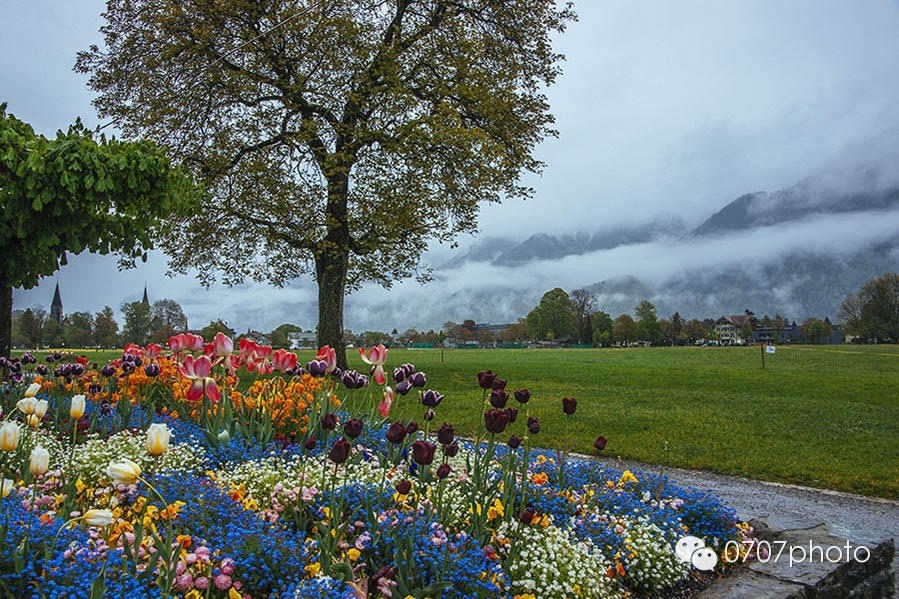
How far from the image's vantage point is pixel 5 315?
10961 mm

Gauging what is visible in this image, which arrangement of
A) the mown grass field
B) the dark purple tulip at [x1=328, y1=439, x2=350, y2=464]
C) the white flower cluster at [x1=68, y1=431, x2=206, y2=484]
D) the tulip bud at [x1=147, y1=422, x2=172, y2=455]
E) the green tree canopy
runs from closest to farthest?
the tulip bud at [x1=147, y1=422, x2=172, y2=455] < the dark purple tulip at [x1=328, y1=439, x2=350, y2=464] < the white flower cluster at [x1=68, y1=431, x2=206, y2=484] < the mown grass field < the green tree canopy

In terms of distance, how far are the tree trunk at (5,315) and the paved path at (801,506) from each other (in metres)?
11.2

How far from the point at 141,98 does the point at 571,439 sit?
1629cm

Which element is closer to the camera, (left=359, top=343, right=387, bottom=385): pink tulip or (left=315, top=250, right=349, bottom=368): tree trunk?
(left=359, top=343, right=387, bottom=385): pink tulip

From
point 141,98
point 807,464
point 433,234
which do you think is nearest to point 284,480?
point 807,464

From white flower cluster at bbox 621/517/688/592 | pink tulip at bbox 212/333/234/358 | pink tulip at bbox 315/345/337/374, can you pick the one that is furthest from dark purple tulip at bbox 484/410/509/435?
pink tulip at bbox 212/333/234/358

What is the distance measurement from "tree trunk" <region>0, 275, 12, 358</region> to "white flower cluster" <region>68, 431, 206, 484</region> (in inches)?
312

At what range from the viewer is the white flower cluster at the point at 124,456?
13.8 ft

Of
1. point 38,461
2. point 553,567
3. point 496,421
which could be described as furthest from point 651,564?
point 38,461

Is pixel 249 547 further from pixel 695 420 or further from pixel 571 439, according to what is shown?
pixel 695 420

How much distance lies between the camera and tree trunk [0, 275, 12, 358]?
10.7m

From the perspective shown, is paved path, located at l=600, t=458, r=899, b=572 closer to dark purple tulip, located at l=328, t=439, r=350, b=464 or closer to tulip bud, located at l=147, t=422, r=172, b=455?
dark purple tulip, located at l=328, t=439, r=350, b=464

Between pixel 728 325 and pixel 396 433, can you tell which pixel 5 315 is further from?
pixel 728 325

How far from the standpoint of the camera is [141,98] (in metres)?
17.0
